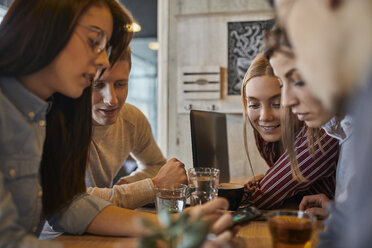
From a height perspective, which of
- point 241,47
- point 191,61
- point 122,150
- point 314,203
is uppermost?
point 241,47

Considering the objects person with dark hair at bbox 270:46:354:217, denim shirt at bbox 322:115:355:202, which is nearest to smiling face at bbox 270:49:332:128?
person with dark hair at bbox 270:46:354:217

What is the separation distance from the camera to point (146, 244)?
16.3 inches

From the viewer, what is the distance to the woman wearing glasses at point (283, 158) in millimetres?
1205

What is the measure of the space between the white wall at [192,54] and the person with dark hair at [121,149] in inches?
58.3

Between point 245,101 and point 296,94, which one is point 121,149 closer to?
point 245,101

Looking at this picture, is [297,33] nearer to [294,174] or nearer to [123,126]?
[294,174]

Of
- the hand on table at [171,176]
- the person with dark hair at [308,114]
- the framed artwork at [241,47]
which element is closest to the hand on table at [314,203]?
the person with dark hair at [308,114]

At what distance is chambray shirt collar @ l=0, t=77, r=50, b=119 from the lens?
0.74 m

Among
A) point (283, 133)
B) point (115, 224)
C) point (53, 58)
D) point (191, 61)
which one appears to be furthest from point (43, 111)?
point (191, 61)

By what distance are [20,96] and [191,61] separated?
109 inches

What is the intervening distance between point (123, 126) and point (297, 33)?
55.1 inches

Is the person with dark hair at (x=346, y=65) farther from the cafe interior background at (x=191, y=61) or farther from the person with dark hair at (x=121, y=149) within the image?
the cafe interior background at (x=191, y=61)

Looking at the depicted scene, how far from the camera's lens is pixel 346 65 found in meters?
0.41

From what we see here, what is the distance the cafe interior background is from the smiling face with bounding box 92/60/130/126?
1.85 m
